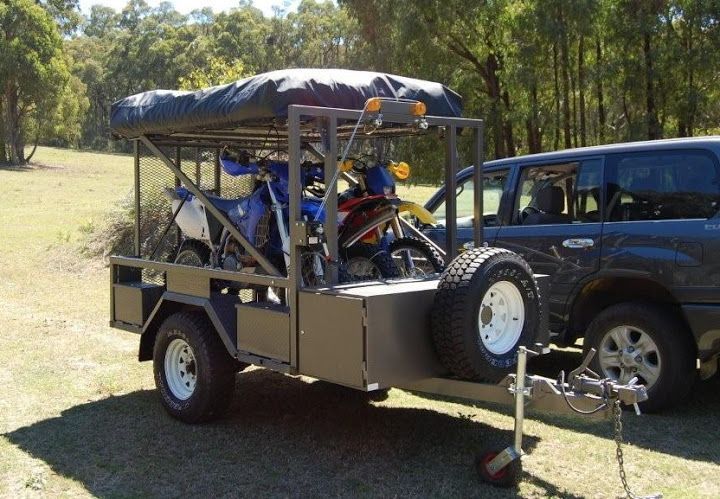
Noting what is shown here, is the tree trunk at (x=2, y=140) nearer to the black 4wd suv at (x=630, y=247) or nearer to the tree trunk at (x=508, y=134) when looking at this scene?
the tree trunk at (x=508, y=134)

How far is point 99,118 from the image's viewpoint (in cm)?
8175

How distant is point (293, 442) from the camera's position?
5.40 metres

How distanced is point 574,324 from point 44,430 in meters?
4.11

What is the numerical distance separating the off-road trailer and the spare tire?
108 millimetres

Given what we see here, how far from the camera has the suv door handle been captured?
647 centimetres

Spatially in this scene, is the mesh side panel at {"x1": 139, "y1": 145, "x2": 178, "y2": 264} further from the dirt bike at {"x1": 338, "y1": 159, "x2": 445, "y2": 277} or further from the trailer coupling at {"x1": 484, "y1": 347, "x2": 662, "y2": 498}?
the trailer coupling at {"x1": 484, "y1": 347, "x2": 662, "y2": 498}

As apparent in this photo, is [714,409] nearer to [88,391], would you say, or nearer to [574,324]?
[574,324]

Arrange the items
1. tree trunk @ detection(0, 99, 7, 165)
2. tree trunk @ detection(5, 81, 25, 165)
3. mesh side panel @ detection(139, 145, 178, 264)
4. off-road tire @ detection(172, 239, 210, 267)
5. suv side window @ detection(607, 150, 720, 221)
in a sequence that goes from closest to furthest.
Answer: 1. suv side window @ detection(607, 150, 720, 221)
2. off-road tire @ detection(172, 239, 210, 267)
3. mesh side panel @ detection(139, 145, 178, 264)
4. tree trunk @ detection(5, 81, 25, 165)
5. tree trunk @ detection(0, 99, 7, 165)

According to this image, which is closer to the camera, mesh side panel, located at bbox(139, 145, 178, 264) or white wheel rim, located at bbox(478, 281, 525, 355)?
white wheel rim, located at bbox(478, 281, 525, 355)

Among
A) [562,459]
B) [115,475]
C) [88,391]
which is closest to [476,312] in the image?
[562,459]

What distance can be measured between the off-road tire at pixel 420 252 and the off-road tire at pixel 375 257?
0.48ft

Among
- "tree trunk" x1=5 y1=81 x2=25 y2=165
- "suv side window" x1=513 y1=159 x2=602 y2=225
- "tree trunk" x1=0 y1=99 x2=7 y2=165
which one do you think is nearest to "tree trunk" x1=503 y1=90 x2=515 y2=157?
"suv side window" x1=513 y1=159 x2=602 y2=225

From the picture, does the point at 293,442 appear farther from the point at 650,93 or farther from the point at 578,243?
the point at 650,93

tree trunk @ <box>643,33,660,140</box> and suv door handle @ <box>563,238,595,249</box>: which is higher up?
tree trunk @ <box>643,33,660,140</box>
